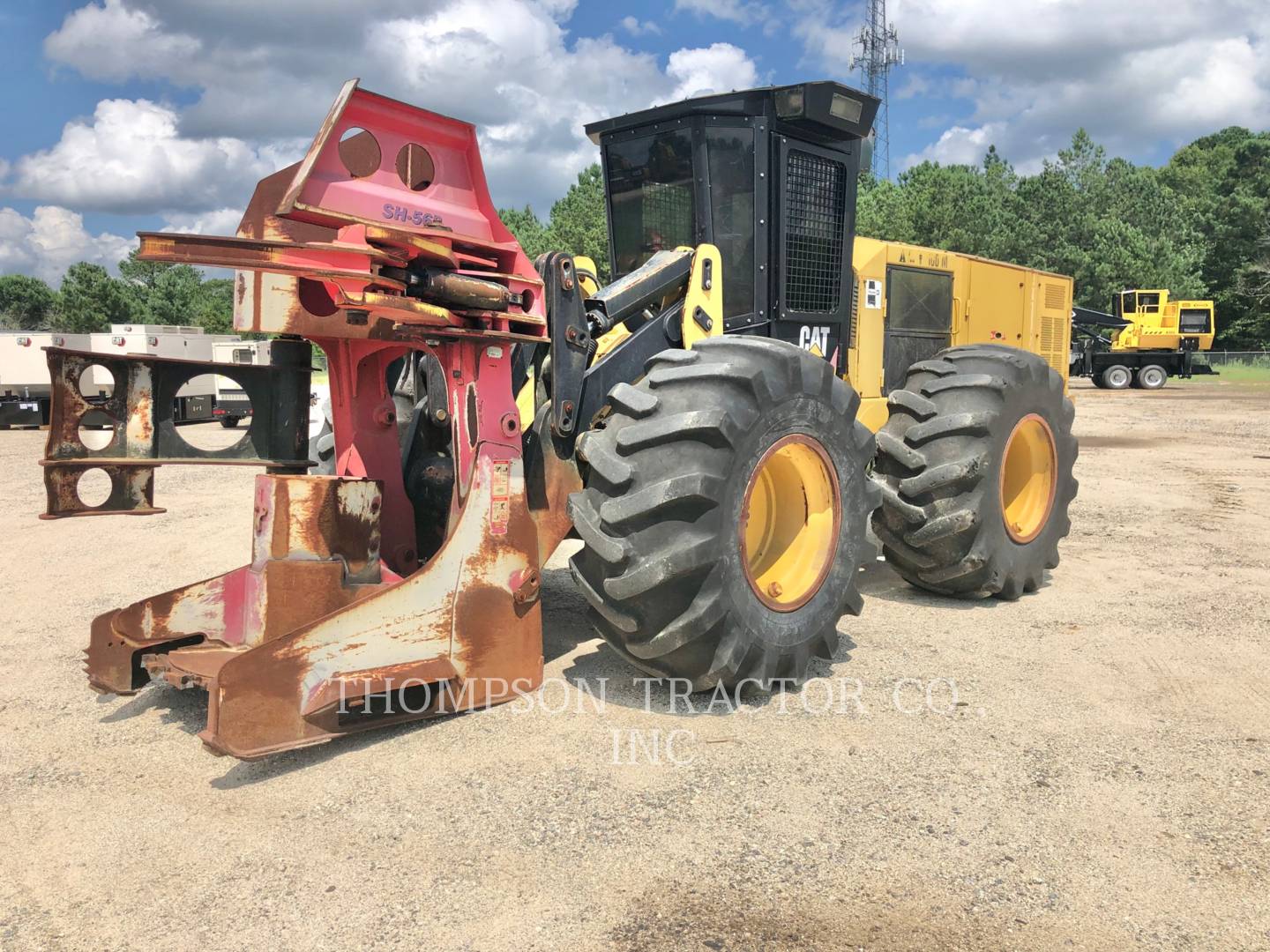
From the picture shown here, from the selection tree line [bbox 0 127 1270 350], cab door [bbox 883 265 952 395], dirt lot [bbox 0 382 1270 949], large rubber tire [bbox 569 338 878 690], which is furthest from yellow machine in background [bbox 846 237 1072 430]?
tree line [bbox 0 127 1270 350]

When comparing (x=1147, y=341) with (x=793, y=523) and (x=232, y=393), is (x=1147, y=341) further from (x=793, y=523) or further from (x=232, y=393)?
(x=793, y=523)

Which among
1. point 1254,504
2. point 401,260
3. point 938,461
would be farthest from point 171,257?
point 1254,504

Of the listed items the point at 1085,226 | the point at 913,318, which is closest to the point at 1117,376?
the point at 1085,226

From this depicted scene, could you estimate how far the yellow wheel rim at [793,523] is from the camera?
14.0 ft

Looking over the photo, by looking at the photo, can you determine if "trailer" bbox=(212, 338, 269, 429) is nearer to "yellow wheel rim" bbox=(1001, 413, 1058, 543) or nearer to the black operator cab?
the black operator cab

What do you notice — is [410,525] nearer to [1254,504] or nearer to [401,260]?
[401,260]

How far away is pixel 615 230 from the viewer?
5863mm

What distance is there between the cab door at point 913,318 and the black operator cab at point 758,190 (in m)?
1.11

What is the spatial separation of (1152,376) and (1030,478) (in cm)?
3169

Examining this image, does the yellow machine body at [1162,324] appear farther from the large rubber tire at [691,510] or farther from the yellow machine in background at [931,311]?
the large rubber tire at [691,510]

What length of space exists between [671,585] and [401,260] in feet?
5.14

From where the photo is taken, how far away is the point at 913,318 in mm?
7051

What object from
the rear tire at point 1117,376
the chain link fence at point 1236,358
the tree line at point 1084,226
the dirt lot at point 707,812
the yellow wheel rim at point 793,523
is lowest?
the dirt lot at point 707,812

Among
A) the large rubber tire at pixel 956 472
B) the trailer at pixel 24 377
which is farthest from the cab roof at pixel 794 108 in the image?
the trailer at pixel 24 377
